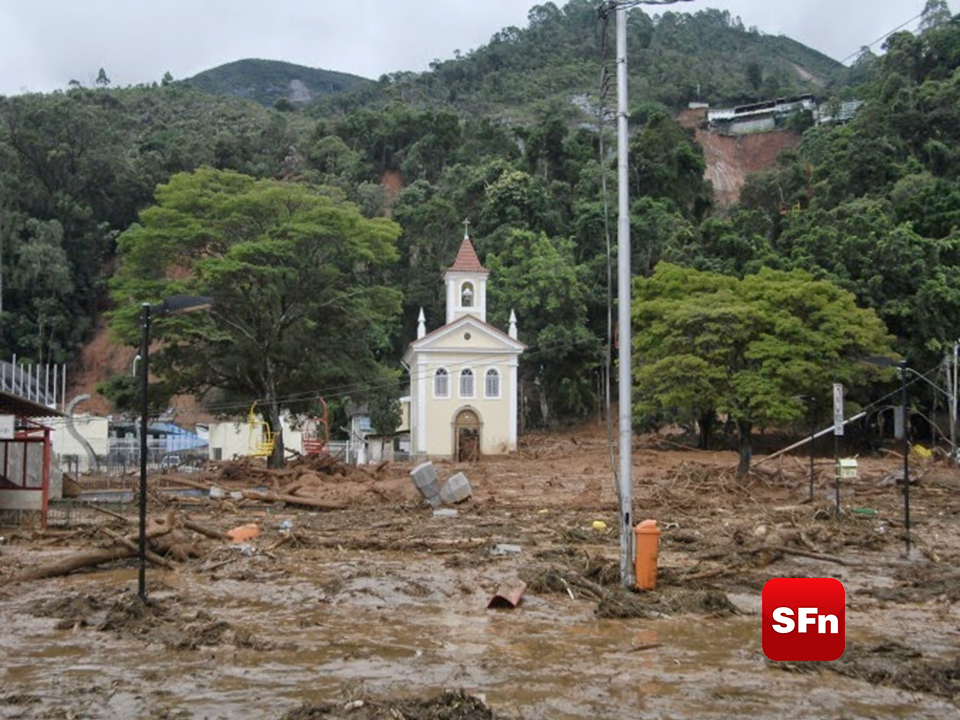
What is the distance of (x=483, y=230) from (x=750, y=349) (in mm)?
37984

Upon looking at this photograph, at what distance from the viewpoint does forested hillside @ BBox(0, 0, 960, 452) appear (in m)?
35.7

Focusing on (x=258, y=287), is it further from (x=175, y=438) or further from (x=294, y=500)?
(x=175, y=438)

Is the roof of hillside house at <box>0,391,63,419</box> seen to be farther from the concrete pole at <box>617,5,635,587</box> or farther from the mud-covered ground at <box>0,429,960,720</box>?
the concrete pole at <box>617,5,635,587</box>

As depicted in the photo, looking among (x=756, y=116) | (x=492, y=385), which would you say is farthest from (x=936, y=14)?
(x=492, y=385)

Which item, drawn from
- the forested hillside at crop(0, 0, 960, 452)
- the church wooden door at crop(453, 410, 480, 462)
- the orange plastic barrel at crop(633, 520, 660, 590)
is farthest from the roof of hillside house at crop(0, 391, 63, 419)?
the church wooden door at crop(453, 410, 480, 462)

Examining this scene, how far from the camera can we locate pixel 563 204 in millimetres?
71000

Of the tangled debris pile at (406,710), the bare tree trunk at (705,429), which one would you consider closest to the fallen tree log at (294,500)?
the tangled debris pile at (406,710)

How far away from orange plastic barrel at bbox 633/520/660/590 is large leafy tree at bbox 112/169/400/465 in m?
24.1

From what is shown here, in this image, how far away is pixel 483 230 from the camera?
220 feet

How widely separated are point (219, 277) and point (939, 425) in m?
34.5

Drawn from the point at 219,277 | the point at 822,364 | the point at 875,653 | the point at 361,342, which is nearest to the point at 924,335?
the point at 822,364

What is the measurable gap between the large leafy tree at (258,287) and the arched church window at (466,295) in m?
11.3

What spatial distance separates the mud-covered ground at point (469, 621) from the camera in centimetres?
856

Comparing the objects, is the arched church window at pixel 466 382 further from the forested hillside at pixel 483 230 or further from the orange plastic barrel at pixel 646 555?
the orange plastic barrel at pixel 646 555
